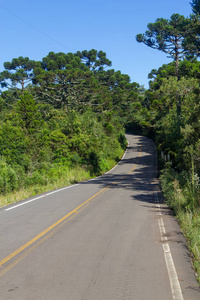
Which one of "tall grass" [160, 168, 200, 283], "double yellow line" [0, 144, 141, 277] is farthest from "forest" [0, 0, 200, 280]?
"double yellow line" [0, 144, 141, 277]

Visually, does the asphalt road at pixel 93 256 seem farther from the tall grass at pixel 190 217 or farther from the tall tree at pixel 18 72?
the tall tree at pixel 18 72

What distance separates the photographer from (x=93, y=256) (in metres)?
5.98

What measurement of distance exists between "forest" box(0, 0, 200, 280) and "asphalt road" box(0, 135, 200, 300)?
2.01 ft

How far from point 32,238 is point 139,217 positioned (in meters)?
Answer: 4.00

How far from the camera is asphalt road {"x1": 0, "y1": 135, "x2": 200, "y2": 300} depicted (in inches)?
176

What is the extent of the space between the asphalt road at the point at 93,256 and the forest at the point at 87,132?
0.61 metres

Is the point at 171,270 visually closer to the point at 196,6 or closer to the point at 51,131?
the point at 196,6

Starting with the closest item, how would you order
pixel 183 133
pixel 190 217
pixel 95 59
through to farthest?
pixel 190 217 → pixel 183 133 → pixel 95 59

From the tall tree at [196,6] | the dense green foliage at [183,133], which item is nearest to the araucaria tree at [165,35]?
the dense green foliage at [183,133]

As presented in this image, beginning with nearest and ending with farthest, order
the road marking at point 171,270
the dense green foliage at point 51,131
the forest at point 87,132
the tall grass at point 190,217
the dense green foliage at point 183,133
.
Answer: the road marking at point 171,270 < the tall grass at point 190,217 < the dense green foliage at point 183,133 < the forest at point 87,132 < the dense green foliage at point 51,131

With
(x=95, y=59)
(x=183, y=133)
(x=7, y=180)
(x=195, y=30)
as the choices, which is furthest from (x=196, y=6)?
(x=95, y=59)

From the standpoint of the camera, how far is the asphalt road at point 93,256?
4.47 m

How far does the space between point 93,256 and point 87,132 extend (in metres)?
31.1

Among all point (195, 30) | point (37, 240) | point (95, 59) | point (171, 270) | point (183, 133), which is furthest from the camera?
point (95, 59)
